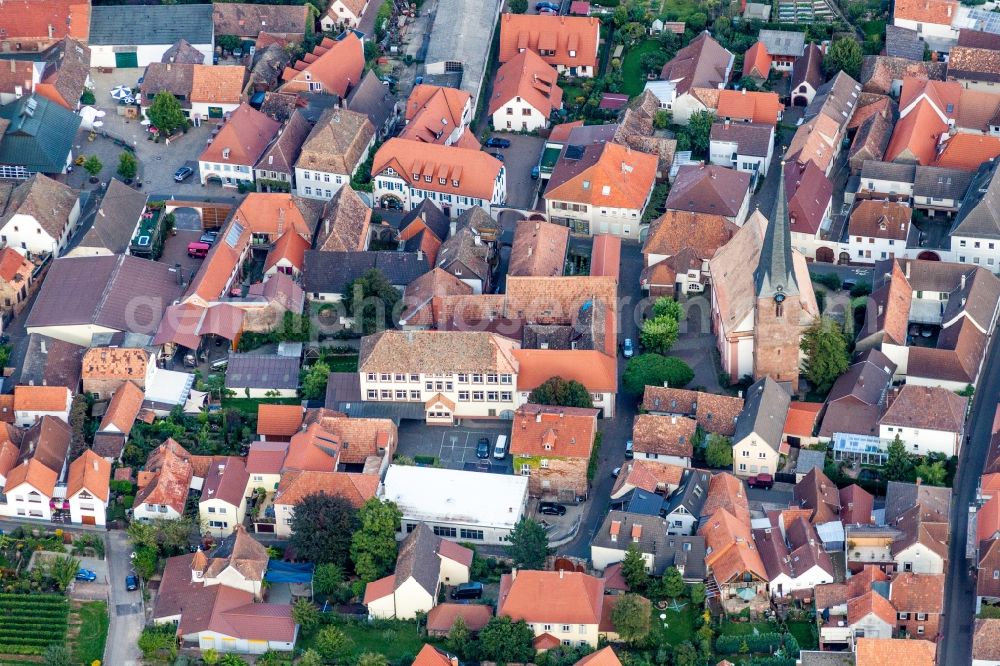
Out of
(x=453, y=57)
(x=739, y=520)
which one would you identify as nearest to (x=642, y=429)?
(x=739, y=520)

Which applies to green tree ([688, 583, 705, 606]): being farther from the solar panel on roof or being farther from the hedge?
the solar panel on roof

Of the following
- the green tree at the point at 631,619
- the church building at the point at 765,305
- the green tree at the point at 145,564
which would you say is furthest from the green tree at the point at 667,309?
the green tree at the point at 145,564

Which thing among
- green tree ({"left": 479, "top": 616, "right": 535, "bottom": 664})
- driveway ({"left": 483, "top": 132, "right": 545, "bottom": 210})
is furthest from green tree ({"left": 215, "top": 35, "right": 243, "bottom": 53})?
green tree ({"left": 479, "top": 616, "right": 535, "bottom": 664})

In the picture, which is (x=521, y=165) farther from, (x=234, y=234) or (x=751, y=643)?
(x=751, y=643)

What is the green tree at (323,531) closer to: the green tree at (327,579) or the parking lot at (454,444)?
the green tree at (327,579)

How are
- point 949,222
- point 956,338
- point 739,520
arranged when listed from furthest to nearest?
point 949,222 → point 956,338 → point 739,520

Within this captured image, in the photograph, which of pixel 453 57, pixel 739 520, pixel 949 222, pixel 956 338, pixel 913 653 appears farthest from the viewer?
pixel 453 57

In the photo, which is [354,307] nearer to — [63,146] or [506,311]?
[506,311]
